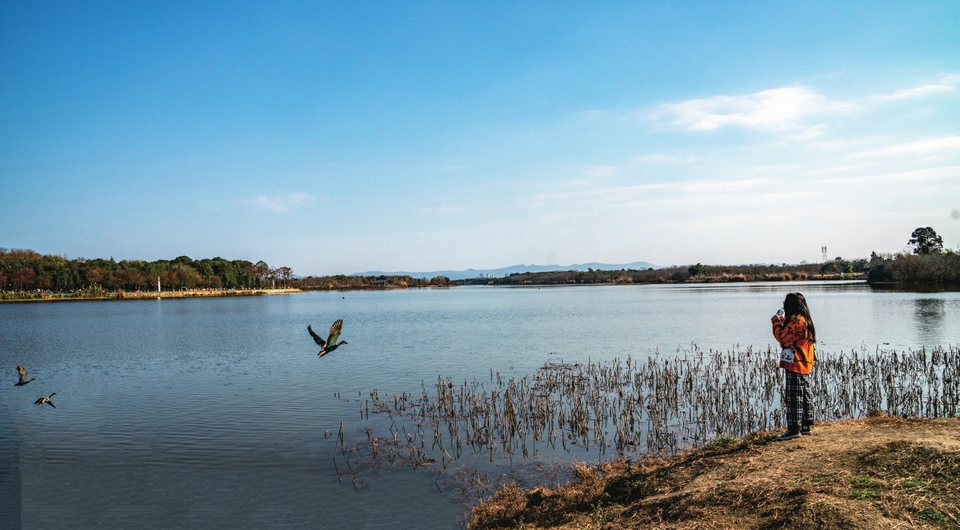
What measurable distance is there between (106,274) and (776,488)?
12714 centimetres

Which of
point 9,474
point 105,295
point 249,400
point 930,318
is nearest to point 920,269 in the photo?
point 930,318

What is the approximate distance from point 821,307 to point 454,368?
34.9 m

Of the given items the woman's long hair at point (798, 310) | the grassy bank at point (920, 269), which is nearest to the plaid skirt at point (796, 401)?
the woman's long hair at point (798, 310)

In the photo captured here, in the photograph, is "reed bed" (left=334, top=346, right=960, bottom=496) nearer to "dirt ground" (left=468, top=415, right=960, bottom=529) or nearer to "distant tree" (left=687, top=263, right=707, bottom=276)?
"dirt ground" (left=468, top=415, right=960, bottom=529)

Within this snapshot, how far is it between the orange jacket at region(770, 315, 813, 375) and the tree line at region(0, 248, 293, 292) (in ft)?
401

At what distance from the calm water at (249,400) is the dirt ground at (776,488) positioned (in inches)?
83.9

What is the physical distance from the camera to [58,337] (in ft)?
115

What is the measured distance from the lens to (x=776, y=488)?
6.31m

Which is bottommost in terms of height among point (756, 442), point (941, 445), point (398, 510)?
point (398, 510)

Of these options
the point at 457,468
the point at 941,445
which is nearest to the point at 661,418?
the point at 457,468

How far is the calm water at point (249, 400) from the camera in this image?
363 inches

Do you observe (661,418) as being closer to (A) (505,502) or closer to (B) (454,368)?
(A) (505,502)

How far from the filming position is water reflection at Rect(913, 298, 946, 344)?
974 inches

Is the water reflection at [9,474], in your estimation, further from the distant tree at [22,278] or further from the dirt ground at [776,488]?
the distant tree at [22,278]
